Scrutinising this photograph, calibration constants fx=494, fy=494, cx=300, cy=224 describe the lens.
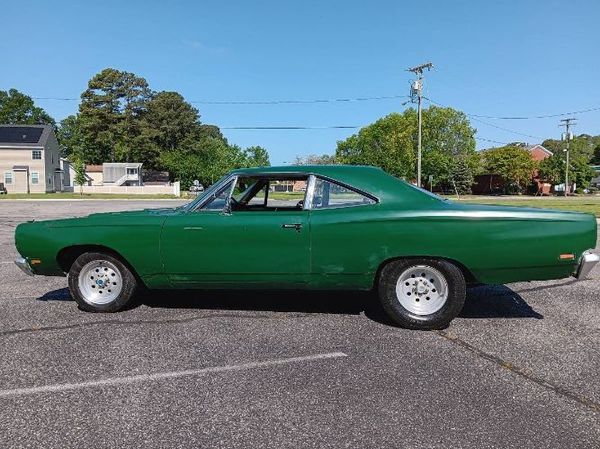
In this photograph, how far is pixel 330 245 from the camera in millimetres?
4551

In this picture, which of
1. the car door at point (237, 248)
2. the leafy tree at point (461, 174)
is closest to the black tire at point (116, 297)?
the car door at point (237, 248)

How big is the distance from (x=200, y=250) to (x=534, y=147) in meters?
95.4

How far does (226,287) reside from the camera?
4805 millimetres

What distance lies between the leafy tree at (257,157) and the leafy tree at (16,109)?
45.6 metres

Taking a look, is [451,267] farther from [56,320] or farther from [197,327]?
[56,320]

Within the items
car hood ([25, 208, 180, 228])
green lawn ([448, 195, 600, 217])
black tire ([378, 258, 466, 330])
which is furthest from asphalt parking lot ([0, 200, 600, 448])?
green lawn ([448, 195, 600, 217])

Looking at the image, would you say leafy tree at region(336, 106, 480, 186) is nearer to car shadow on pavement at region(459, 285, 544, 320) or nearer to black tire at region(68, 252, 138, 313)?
car shadow on pavement at region(459, 285, 544, 320)

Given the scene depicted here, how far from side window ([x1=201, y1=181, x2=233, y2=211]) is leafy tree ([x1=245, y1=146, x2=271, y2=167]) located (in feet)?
217

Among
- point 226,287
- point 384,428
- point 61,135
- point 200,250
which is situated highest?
point 61,135

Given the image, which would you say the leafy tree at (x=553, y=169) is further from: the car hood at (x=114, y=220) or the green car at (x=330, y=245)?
the car hood at (x=114, y=220)

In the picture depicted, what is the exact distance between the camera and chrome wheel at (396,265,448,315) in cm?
458

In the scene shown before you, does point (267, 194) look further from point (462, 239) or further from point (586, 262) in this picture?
point (586, 262)

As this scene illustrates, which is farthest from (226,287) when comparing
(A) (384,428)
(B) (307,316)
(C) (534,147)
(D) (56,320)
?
(C) (534,147)

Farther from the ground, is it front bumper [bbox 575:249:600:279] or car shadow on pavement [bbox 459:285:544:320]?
front bumper [bbox 575:249:600:279]
